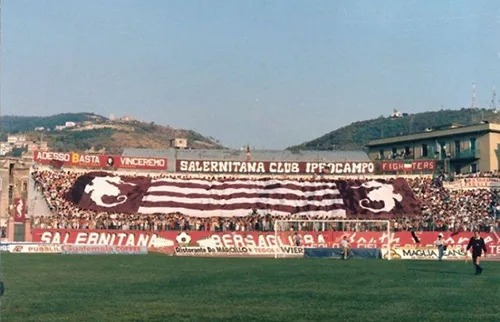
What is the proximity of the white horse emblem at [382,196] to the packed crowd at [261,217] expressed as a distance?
2259 mm

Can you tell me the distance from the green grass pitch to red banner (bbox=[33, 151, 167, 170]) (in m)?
44.1

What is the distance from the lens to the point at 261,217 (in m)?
65.1

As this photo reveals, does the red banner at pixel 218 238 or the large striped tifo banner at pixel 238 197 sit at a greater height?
the large striped tifo banner at pixel 238 197

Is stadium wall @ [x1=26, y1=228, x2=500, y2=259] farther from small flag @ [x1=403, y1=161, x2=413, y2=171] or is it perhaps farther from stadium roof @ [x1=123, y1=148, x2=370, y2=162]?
stadium roof @ [x1=123, y1=148, x2=370, y2=162]

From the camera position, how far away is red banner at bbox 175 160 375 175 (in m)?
79.4

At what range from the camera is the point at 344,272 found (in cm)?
3053

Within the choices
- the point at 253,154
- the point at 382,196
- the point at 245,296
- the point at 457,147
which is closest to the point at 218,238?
the point at 382,196

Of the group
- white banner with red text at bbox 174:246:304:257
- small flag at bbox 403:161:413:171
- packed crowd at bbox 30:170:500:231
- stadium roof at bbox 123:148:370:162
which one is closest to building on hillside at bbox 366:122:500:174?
small flag at bbox 403:161:413:171

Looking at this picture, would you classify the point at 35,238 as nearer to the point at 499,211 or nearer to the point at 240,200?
the point at 240,200

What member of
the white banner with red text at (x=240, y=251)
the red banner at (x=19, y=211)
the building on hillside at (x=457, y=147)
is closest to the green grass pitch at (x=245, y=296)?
the white banner with red text at (x=240, y=251)

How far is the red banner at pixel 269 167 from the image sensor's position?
260ft

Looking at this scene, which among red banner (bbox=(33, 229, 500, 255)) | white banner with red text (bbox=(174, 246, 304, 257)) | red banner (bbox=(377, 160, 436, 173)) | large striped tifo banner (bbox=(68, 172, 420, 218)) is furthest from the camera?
red banner (bbox=(377, 160, 436, 173))

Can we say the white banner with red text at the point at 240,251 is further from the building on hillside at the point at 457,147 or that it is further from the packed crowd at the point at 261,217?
the building on hillside at the point at 457,147

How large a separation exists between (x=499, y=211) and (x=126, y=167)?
120 feet
